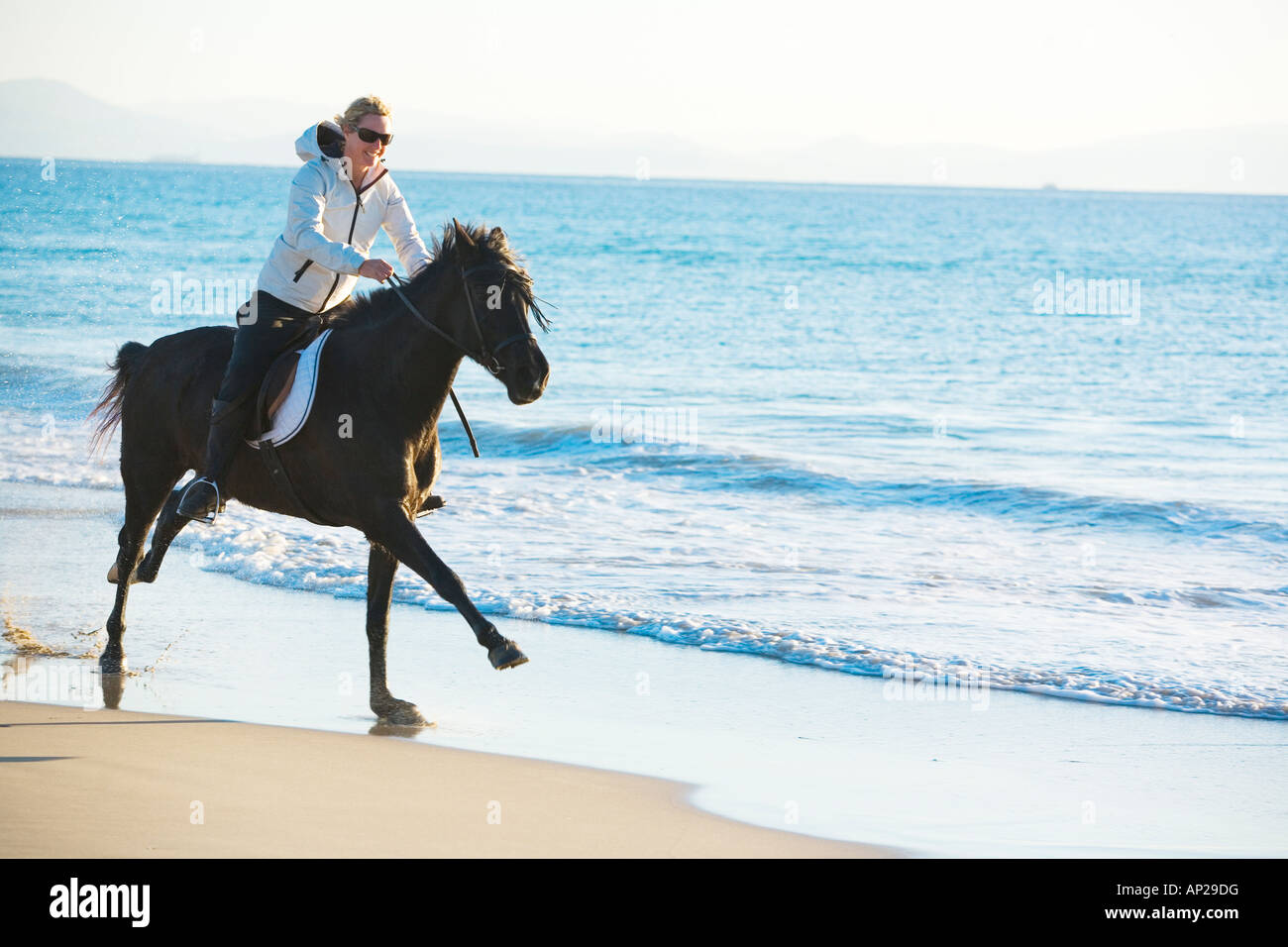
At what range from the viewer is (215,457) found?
6543mm

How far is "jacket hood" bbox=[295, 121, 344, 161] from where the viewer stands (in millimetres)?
6195

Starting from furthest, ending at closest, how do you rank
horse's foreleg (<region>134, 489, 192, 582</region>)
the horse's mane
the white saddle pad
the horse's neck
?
horse's foreleg (<region>134, 489, 192, 582</region>) → the white saddle pad → the horse's neck → the horse's mane

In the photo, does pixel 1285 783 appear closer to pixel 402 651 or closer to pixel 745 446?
pixel 402 651

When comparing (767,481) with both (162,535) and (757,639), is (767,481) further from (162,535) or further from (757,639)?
(162,535)

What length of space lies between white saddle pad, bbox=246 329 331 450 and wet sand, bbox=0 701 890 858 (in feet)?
4.47

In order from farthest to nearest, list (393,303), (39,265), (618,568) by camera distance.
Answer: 1. (39,265)
2. (618,568)
3. (393,303)

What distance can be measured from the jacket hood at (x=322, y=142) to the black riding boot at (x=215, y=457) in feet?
3.95

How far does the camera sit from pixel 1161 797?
18.5ft

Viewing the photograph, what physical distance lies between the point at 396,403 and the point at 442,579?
2.79 feet

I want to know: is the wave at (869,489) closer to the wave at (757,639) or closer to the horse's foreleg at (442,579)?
the wave at (757,639)

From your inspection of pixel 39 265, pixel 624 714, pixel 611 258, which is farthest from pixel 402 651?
pixel 611 258

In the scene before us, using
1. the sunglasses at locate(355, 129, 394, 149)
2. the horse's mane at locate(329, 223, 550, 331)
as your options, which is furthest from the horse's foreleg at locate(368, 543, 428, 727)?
the sunglasses at locate(355, 129, 394, 149)

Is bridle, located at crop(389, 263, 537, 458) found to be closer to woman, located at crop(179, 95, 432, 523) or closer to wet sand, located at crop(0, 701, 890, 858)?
woman, located at crop(179, 95, 432, 523)
